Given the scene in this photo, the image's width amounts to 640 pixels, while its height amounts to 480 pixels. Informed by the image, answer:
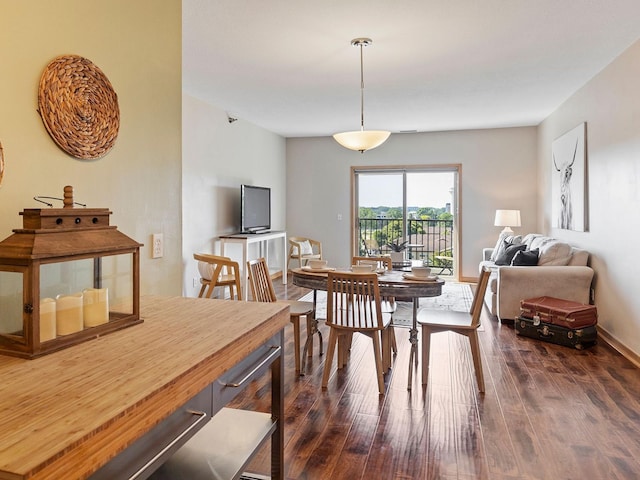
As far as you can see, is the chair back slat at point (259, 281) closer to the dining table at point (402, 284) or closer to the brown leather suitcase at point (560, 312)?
the dining table at point (402, 284)

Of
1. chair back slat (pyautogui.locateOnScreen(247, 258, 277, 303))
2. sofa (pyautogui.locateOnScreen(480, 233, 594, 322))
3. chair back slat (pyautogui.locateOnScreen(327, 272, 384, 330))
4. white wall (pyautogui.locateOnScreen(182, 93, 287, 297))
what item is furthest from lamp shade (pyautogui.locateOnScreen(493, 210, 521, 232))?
chair back slat (pyautogui.locateOnScreen(247, 258, 277, 303))

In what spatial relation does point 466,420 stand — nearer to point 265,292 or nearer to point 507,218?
point 265,292

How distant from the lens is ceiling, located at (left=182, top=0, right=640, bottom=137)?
301 cm

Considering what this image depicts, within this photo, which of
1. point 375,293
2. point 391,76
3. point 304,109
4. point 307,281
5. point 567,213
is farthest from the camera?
point 304,109

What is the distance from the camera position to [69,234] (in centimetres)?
117

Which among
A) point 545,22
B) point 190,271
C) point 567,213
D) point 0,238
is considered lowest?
point 190,271

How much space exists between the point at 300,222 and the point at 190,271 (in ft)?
10.9

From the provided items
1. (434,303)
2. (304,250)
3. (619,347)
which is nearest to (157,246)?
(619,347)

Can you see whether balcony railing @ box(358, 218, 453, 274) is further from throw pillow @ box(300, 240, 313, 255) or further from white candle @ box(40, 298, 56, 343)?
white candle @ box(40, 298, 56, 343)

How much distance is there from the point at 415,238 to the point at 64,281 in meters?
7.24

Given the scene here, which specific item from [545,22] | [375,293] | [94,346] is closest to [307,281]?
[375,293]

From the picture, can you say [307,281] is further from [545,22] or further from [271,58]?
[545,22]

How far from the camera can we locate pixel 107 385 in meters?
0.89

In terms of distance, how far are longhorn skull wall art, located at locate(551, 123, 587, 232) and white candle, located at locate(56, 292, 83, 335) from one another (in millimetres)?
5031
